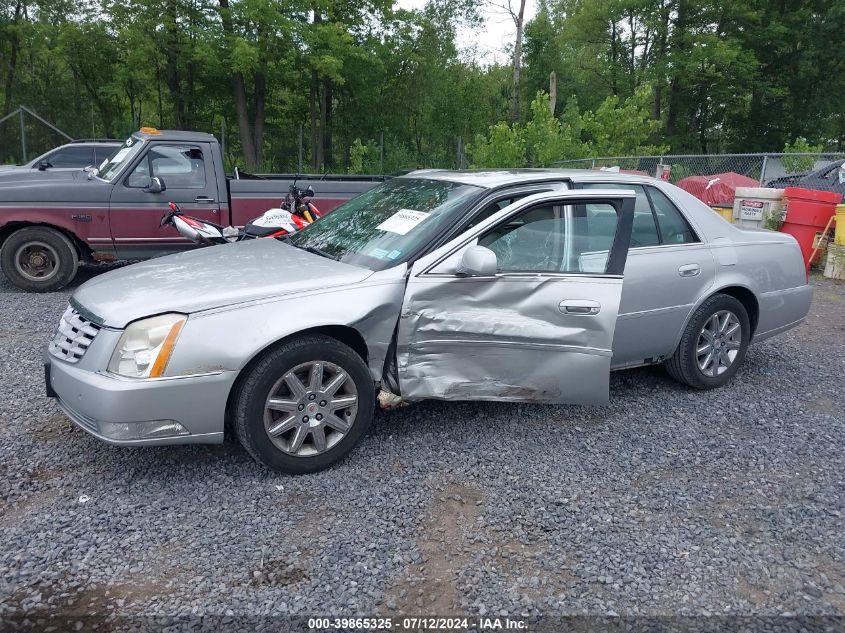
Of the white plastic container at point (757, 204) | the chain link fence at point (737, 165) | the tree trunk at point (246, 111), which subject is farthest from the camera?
the tree trunk at point (246, 111)

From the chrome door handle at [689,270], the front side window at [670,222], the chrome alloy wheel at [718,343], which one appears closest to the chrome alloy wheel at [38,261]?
the front side window at [670,222]

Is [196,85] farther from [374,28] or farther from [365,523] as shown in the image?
[365,523]

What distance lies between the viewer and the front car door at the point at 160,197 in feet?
26.2

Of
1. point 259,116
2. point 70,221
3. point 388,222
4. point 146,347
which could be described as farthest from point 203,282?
point 259,116

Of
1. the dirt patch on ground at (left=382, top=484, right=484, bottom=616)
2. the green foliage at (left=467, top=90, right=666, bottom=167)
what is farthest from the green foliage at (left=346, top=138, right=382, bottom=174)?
the dirt patch on ground at (left=382, top=484, right=484, bottom=616)

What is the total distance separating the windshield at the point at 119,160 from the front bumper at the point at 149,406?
5.49 m

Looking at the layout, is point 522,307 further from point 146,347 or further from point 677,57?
point 677,57

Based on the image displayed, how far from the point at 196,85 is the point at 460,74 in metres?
13.2

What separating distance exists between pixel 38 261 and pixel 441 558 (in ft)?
23.1

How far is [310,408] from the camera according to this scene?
3482 millimetres

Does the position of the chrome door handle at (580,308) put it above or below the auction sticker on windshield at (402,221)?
below

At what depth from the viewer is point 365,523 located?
10.4 ft

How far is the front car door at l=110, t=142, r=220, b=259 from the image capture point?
7.98m

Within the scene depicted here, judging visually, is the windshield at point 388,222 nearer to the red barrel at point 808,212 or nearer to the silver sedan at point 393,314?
the silver sedan at point 393,314
